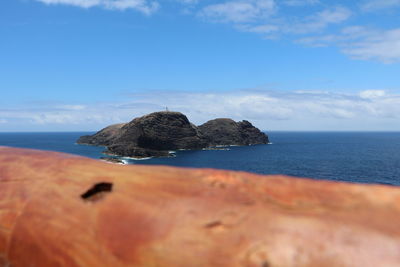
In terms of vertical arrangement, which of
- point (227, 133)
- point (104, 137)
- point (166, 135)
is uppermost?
point (227, 133)

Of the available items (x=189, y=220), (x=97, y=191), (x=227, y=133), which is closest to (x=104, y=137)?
(x=227, y=133)

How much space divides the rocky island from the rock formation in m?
80.3

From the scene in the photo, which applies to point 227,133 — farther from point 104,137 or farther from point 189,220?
point 189,220

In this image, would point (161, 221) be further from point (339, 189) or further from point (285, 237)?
point (339, 189)

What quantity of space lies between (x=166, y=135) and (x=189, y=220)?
96.8 metres

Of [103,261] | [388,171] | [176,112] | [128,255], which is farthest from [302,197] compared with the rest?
[176,112]

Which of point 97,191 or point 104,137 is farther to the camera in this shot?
point 104,137

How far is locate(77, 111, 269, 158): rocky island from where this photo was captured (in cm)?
8575

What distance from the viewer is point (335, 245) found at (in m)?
1.45

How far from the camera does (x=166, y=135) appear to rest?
321 feet

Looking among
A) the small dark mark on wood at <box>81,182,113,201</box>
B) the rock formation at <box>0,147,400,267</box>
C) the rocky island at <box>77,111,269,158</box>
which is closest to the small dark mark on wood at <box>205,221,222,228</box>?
the rock formation at <box>0,147,400,267</box>

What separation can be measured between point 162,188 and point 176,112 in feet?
335

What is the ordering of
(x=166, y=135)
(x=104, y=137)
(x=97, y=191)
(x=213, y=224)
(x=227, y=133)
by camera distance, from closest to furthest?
(x=213, y=224)
(x=97, y=191)
(x=166, y=135)
(x=227, y=133)
(x=104, y=137)

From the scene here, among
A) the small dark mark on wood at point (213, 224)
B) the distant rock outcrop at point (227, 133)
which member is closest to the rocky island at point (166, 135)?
the distant rock outcrop at point (227, 133)
